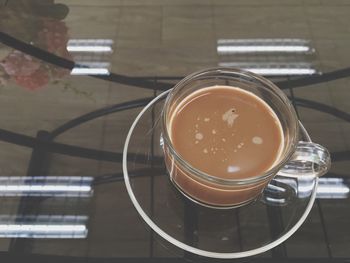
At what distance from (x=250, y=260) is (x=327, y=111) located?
262 mm

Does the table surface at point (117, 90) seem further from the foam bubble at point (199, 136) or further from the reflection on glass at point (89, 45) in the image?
the foam bubble at point (199, 136)

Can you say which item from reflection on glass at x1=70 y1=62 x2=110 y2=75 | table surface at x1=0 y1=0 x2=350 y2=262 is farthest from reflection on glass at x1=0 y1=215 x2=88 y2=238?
reflection on glass at x1=70 y1=62 x2=110 y2=75

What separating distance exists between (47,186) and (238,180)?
25 centimetres

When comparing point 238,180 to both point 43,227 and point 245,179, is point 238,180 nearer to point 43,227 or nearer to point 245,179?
point 245,179

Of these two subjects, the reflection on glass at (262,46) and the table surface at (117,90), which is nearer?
the table surface at (117,90)

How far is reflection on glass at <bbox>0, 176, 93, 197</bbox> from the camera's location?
2.05ft

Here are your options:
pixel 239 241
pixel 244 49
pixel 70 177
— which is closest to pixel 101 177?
pixel 70 177

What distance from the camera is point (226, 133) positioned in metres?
0.60

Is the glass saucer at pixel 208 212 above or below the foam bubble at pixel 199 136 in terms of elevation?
below

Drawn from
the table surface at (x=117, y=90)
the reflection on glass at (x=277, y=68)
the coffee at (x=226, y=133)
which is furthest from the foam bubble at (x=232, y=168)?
the reflection on glass at (x=277, y=68)

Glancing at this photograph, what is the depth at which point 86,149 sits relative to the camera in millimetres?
660

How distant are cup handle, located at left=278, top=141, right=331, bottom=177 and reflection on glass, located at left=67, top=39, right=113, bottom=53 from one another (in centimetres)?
34

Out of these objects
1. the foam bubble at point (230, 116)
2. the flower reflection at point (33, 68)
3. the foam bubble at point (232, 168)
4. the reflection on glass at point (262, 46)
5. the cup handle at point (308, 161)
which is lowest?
the foam bubble at point (232, 168)

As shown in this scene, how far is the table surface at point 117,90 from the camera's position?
0.60 metres
